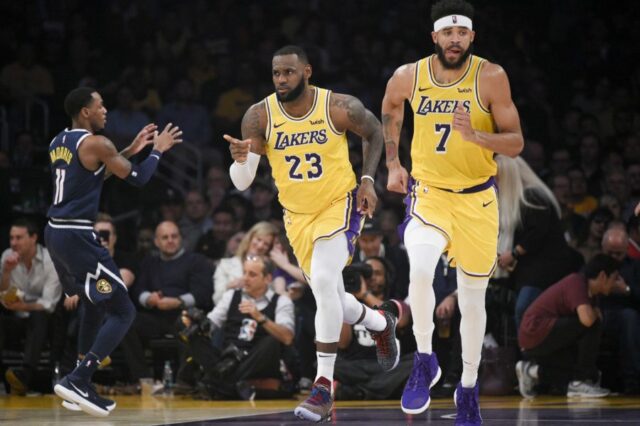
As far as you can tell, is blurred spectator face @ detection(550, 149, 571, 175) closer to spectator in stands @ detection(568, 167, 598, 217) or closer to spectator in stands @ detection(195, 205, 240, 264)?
spectator in stands @ detection(568, 167, 598, 217)

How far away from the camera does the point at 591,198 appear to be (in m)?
12.4

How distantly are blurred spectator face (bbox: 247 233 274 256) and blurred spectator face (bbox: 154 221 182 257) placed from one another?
0.82 m

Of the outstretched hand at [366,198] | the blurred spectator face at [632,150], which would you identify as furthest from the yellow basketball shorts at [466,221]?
Answer: the blurred spectator face at [632,150]

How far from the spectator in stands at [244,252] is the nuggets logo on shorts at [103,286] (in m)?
2.34

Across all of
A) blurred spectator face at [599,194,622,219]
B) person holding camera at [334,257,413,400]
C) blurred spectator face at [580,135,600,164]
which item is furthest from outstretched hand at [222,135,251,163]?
blurred spectator face at [580,135,600,164]

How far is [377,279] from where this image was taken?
10.4 metres

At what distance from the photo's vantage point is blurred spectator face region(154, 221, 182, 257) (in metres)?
11.3

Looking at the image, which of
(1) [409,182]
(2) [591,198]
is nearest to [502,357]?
(2) [591,198]

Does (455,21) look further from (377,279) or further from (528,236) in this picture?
(528,236)

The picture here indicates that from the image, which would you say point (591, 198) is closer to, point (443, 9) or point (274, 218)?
point (274, 218)

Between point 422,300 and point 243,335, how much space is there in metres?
3.66

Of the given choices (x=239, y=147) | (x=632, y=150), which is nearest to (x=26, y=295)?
(x=239, y=147)

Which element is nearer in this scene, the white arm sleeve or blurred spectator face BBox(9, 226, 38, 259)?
the white arm sleeve

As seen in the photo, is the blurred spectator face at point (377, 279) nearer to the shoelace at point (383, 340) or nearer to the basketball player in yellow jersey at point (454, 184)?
the shoelace at point (383, 340)
